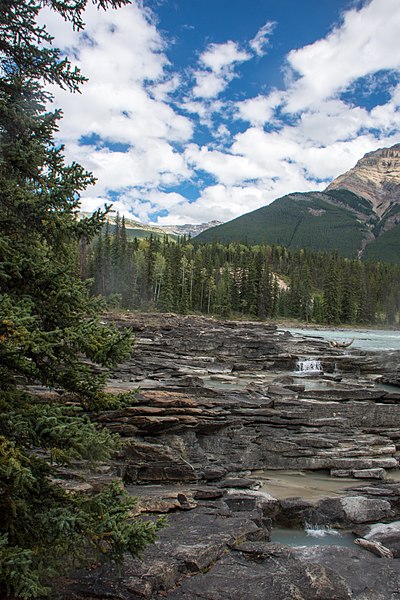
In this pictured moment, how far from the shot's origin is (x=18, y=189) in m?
6.08

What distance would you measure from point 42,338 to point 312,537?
9426 mm

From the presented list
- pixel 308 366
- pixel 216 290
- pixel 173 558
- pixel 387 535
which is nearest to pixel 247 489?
pixel 387 535

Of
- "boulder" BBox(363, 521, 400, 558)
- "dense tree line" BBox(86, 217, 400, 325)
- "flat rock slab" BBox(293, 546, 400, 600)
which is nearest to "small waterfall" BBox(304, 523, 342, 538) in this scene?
"boulder" BBox(363, 521, 400, 558)

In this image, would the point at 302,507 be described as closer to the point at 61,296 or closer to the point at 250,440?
the point at 250,440

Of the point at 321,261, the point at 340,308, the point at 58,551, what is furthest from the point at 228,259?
the point at 58,551

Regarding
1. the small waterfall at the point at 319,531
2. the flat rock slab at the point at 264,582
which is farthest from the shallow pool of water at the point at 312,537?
the flat rock slab at the point at 264,582

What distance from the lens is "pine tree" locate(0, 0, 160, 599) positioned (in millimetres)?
5344

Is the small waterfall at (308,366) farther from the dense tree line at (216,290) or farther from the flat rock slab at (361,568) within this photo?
the dense tree line at (216,290)

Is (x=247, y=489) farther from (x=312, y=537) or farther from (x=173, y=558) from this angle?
(x=173, y=558)

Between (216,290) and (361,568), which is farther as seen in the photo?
(216,290)

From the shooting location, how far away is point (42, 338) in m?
5.66

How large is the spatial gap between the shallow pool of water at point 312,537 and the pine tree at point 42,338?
243 inches

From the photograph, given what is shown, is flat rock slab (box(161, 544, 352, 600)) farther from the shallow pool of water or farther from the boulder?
the boulder

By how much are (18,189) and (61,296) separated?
1.63 m
